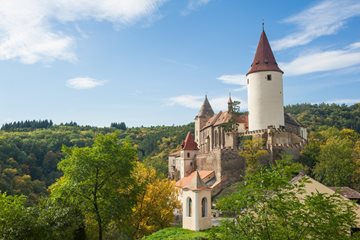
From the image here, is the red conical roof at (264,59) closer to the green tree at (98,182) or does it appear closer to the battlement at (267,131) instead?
the battlement at (267,131)

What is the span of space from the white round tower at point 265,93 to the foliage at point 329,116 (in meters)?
52.3

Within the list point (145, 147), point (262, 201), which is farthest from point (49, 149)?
point (262, 201)

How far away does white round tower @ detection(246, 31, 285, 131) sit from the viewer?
5166cm

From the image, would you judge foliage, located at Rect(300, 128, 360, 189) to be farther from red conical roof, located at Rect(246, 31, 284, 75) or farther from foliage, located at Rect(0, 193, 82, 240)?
foliage, located at Rect(0, 193, 82, 240)

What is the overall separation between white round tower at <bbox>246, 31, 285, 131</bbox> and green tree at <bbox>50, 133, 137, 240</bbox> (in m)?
30.2

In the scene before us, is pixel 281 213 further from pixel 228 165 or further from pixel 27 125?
pixel 27 125

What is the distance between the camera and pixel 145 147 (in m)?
Answer: 121

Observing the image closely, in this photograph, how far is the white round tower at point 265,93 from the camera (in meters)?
51.7

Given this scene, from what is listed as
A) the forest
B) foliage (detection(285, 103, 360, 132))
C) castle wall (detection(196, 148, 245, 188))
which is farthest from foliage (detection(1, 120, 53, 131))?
castle wall (detection(196, 148, 245, 188))

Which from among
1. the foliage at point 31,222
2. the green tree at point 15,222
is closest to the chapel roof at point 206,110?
the foliage at point 31,222

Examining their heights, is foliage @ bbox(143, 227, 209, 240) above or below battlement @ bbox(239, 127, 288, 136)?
below

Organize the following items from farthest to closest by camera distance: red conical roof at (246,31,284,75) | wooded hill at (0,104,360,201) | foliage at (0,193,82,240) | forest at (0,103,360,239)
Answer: wooded hill at (0,104,360,201)
red conical roof at (246,31,284,75)
forest at (0,103,360,239)
foliage at (0,193,82,240)

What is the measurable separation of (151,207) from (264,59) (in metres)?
30.3

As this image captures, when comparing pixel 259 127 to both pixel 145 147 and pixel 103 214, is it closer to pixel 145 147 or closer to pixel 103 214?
pixel 103 214
